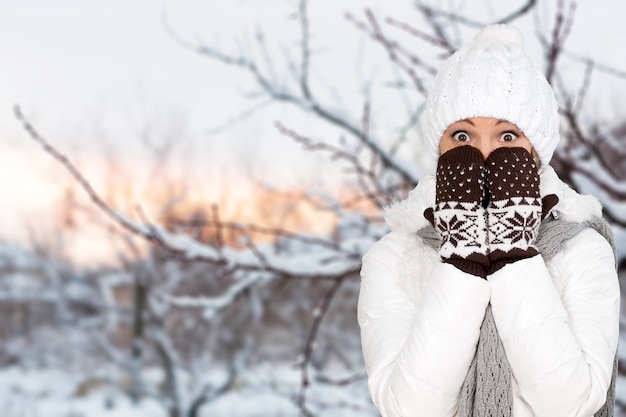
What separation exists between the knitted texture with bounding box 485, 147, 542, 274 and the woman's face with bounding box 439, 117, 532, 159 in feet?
0.24

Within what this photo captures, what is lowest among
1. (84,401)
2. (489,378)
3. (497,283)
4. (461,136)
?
(84,401)

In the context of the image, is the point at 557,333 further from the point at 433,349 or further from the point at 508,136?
the point at 508,136

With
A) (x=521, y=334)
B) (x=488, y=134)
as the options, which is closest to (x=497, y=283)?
(x=521, y=334)

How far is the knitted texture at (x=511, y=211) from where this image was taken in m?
1.13

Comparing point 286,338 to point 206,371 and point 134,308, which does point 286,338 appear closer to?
point 206,371

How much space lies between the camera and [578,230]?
4.09 ft

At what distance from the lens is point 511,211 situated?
1127 millimetres

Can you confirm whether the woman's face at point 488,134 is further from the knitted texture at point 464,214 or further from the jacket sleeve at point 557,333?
the jacket sleeve at point 557,333

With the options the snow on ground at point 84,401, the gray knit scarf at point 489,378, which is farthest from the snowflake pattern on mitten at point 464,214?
the snow on ground at point 84,401

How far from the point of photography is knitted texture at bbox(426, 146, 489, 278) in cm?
114

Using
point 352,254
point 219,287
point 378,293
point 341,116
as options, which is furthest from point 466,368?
point 219,287

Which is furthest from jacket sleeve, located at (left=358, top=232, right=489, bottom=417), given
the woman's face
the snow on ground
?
the snow on ground

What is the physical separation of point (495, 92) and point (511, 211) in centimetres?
22

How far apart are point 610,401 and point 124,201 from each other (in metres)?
11.9
